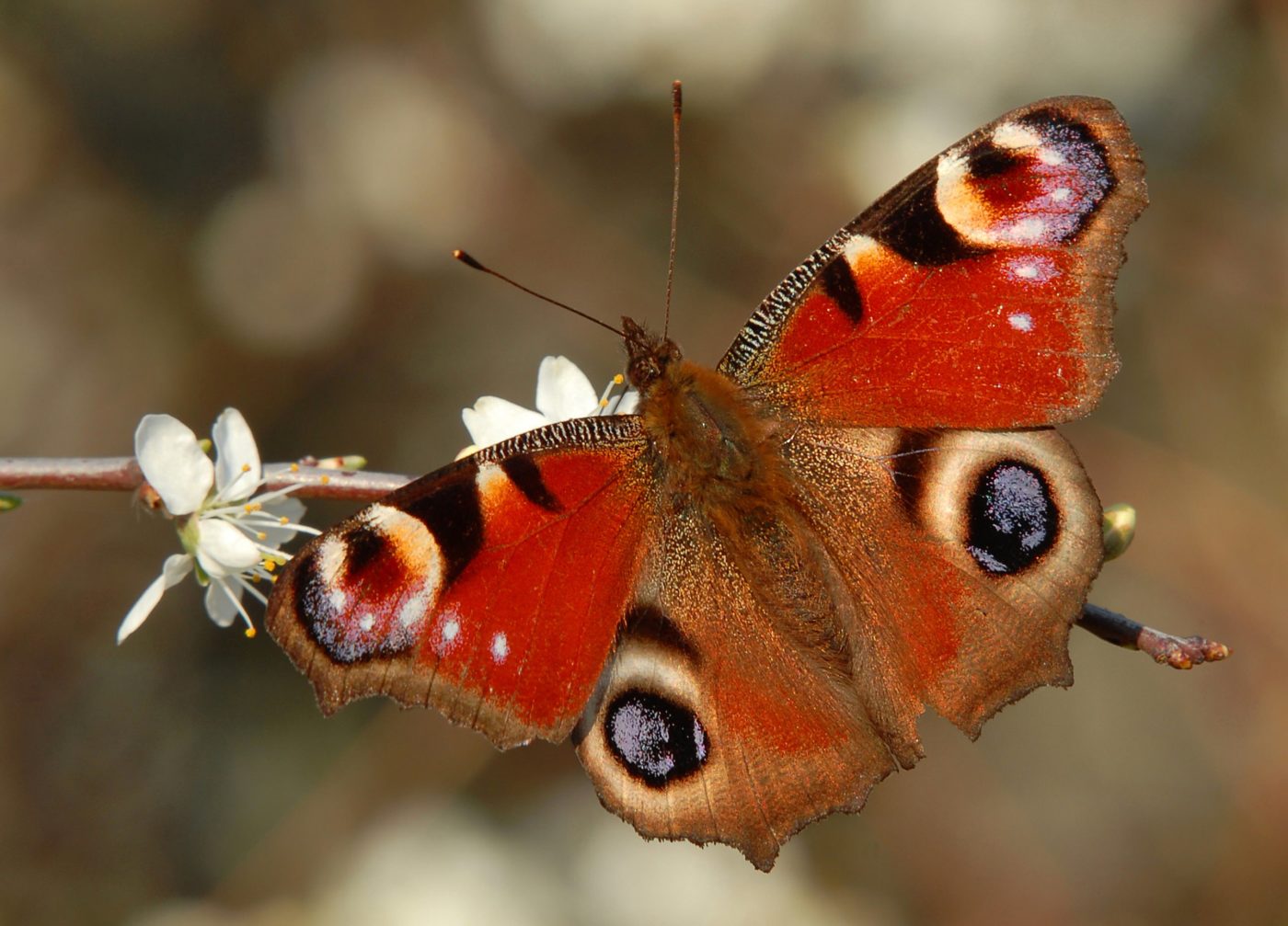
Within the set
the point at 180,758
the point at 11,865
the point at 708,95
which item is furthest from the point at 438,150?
the point at 11,865

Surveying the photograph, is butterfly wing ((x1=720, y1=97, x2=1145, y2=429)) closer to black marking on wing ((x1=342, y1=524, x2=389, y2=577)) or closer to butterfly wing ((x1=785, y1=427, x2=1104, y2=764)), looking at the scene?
butterfly wing ((x1=785, y1=427, x2=1104, y2=764))

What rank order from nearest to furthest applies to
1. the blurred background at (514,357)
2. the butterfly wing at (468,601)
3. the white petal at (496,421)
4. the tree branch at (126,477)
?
the butterfly wing at (468,601) → the tree branch at (126,477) → the white petal at (496,421) → the blurred background at (514,357)

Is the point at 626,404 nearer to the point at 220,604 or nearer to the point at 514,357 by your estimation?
the point at 220,604

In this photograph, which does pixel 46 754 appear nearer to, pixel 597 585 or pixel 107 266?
pixel 107 266

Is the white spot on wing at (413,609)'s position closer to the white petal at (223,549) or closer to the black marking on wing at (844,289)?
the white petal at (223,549)

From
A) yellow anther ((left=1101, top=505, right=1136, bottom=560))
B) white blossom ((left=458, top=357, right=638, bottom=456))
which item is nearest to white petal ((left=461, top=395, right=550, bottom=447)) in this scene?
white blossom ((left=458, top=357, right=638, bottom=456))

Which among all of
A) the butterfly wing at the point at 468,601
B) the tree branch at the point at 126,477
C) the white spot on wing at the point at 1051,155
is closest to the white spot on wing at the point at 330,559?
the butterfly wing at the point at 468,601

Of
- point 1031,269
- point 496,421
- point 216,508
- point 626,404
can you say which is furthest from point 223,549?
point 1031,269
